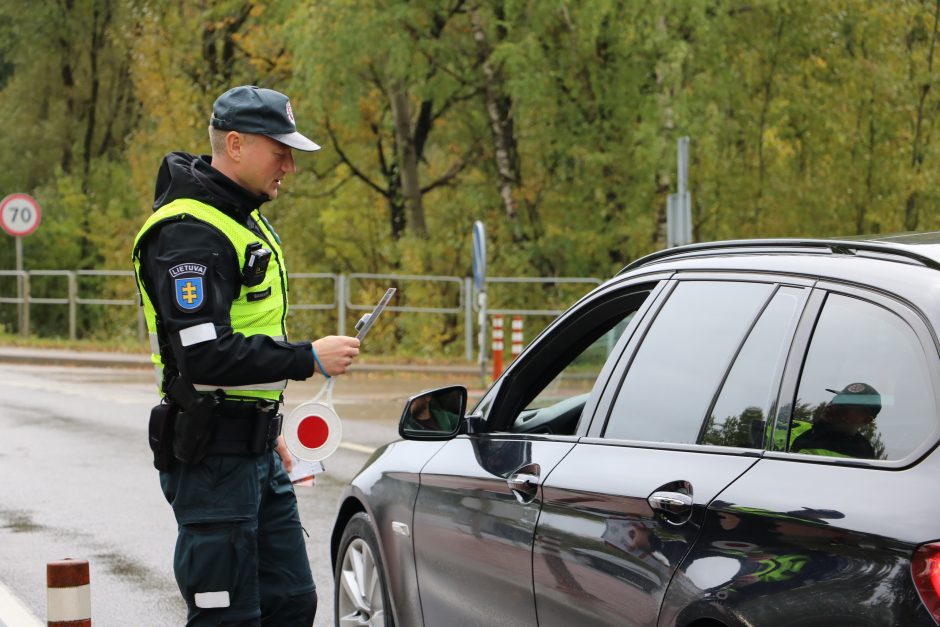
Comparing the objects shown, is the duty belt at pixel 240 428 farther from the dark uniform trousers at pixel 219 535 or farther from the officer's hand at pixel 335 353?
the officer's hand at pixel 335 353

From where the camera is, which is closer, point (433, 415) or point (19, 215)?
point (433, 415)

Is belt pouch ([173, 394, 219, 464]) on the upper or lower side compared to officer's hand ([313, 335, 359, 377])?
lower

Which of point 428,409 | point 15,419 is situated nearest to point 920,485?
point 428,409

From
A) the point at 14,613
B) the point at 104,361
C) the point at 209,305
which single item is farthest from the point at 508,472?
the point at 104,361

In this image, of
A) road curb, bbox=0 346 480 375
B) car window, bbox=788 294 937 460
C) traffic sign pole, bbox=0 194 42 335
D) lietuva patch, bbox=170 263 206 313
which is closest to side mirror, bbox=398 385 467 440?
lietuva patch, bbox=170 263 206 313

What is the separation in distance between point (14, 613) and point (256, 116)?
3.69m

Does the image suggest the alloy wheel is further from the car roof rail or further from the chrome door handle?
the chrome door handle

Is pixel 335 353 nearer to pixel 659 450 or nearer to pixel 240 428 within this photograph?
pixel 240 428

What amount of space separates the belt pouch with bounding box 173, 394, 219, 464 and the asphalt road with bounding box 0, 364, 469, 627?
2969mm

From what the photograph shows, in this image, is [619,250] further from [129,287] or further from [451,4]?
[129,287]

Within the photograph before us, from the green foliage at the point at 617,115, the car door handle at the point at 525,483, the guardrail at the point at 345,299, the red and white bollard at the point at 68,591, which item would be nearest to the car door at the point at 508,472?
the car door handle at the point at 525,483

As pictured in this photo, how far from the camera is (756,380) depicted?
3.55 metres

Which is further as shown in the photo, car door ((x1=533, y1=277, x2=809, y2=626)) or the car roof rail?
car door ((x1=533, y1=277, x2=809, y2=626))

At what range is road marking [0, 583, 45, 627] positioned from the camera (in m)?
7.01
